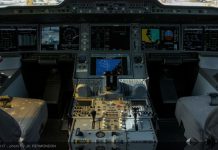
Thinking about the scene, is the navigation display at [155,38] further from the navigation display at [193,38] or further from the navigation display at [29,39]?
the navigation display at [29,39]

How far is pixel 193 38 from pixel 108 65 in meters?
1.16

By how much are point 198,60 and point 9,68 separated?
7.55 ft

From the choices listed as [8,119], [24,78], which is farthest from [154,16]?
[8,119]

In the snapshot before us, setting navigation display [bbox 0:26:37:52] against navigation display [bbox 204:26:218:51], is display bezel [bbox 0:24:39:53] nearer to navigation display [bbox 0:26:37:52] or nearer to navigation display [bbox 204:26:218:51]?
navigation display [bbox 0:26:37:52]

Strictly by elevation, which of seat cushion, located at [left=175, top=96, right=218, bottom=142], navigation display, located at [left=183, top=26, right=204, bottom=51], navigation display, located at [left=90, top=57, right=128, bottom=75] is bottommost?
seat cushion, located at [left=175, top=96, right=218, bottom=142]

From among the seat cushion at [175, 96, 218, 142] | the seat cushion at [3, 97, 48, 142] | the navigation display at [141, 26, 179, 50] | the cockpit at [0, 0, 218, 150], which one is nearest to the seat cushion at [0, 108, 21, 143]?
the seat cushion at [3, 97, 48, 142]

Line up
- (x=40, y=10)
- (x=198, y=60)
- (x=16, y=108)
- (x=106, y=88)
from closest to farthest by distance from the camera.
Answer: (x=16, y=108) < (x=106, y=88) < (x=40, y=10) < (x=198, y=60)

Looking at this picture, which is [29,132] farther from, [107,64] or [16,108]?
[107,64]

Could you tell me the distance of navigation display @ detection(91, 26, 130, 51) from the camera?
15.5ft

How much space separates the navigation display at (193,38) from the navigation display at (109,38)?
28.7 inches

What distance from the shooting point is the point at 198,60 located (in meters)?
4.79

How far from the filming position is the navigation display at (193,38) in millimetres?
4832

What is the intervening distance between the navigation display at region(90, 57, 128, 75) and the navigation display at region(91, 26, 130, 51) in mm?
165

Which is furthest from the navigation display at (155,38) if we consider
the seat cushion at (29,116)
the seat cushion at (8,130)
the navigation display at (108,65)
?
the seat cushion at (8,130)
